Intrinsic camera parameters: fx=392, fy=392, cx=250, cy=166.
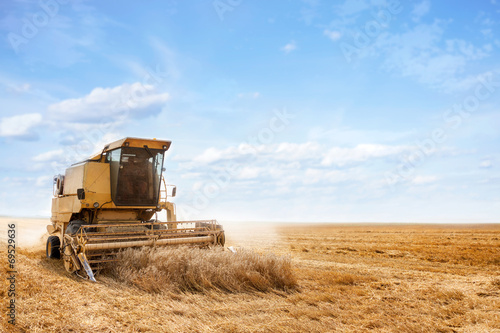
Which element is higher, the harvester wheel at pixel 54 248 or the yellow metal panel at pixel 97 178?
the yellow metal panel at pixel 97 178

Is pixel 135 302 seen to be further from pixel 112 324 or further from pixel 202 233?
pixel 202 233

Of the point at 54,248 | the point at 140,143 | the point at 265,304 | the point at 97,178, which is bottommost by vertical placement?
the point at 265,304

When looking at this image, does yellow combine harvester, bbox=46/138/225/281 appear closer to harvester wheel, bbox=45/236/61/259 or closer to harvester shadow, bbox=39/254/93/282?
harvester wheel, bbox=45/236/61/259

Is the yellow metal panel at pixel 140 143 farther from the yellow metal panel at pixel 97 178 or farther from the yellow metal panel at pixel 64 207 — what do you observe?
the yellow metal panel at pixel 64 207

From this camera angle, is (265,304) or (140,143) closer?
(265,304)

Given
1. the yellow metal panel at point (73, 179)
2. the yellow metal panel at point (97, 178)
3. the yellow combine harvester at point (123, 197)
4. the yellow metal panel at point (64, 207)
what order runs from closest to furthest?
1. the yellow combine harvester at point (123, 197)
2. the yellow metal panel at point (97, 178)
3. the yellow metal panel at point (64, 207)
4. the yellow metal panel at point (73, 179)

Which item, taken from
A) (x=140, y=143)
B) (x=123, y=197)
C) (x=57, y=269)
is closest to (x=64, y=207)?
(x=123, y=197)

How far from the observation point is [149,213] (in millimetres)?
12133

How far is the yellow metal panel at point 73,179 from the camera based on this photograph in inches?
448

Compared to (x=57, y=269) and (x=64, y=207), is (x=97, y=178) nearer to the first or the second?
(x=64, y=207)

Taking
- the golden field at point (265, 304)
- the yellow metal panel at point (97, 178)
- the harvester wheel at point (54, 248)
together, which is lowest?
the golden field at point (265, 304)

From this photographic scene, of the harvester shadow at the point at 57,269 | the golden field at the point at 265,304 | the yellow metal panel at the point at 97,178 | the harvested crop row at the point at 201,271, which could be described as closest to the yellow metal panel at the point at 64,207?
the yellow metal panel at the point at 97,178

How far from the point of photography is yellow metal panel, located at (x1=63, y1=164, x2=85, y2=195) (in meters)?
11.4

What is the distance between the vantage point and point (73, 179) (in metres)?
12.0
